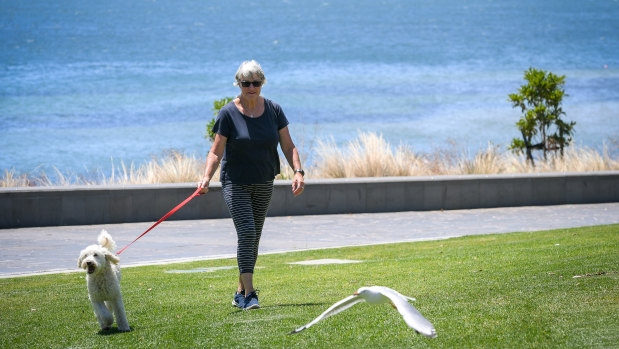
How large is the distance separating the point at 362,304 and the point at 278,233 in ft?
20.6

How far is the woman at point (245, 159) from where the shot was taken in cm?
730

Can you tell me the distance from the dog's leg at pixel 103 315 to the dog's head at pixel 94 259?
326 millimetres

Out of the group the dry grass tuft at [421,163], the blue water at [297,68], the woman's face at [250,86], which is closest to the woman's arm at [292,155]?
the woman's face at [250,86]

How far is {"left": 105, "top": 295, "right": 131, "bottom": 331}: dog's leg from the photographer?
20.9 ft

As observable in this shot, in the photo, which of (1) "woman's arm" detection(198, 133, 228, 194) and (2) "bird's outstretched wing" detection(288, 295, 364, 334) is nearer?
(2) "bird's outstretched wing" detection(288, 295, 364, 334)

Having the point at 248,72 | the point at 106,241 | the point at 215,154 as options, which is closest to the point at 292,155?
the point at 215,154

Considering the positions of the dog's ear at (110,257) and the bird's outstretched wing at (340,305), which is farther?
the dog's ear at (110,257)

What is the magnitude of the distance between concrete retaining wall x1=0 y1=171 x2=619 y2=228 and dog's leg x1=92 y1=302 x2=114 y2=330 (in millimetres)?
8140

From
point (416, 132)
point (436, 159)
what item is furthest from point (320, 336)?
point (416, 132)

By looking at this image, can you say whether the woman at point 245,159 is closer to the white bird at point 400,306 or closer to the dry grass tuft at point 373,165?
the white bird at point 400,306

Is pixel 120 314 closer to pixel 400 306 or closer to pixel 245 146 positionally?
pixel 245 146

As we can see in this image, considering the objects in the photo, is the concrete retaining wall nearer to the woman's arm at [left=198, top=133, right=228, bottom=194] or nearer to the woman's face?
the woman's arm at [left=198, top=133, right=228, bottom=194]

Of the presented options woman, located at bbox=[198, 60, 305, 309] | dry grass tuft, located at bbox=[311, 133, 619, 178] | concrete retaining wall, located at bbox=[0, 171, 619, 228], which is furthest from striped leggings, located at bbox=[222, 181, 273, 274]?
dry grass tuft, located at bbox=[311, 133, 619, 178]

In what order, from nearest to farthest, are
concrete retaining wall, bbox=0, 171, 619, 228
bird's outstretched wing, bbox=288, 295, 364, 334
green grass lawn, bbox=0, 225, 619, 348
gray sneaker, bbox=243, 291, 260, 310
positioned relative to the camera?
bird's outstretched wing, bbox=288, 295, 364, 334 → green grass lawn, bbox=0, 225, 619, 348 → gray sneaker, bbox=243, 291, 260, 310 → concrete retaining wall, bbox=0, 171, 619, 228
